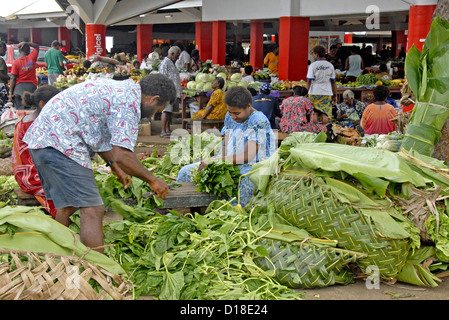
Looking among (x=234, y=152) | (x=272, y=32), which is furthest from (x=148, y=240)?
(x=272, y=32)

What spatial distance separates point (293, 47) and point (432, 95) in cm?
1004

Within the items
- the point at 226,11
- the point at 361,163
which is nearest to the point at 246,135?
the point at 361,163

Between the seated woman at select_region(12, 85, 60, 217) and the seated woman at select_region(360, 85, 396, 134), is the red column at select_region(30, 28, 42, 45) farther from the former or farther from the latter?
the seated woman at select_region(12, 85, 60, 217)

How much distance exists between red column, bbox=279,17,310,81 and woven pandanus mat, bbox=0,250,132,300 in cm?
1164

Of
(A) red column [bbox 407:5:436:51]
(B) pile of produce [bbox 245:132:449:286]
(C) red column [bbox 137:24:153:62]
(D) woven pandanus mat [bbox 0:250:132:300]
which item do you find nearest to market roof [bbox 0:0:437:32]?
(A) red column [bbox 407:5:436:51]

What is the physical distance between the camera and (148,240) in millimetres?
3676

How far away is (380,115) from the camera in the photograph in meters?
7.15

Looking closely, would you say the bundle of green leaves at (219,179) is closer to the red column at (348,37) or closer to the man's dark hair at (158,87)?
the man's dark hair at (158,87)

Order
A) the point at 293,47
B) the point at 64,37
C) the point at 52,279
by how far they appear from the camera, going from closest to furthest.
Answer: the point at 52,279
the point at 293,47
the point at 64,37

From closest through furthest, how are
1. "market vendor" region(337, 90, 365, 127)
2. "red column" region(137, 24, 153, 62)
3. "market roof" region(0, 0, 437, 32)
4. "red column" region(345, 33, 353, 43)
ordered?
"market vendor" region(337, 90, 365, 127) < "market roof" region(0, 0, 437, 32) < "red column" region(137, 24, 153, 62) < "red column" region(345, 33, 353, 43)

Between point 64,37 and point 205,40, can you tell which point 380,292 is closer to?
point 205,40

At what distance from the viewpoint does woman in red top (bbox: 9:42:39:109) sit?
1130 cm

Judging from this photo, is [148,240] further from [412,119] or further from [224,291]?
[412,119]

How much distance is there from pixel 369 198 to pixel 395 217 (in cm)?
21
